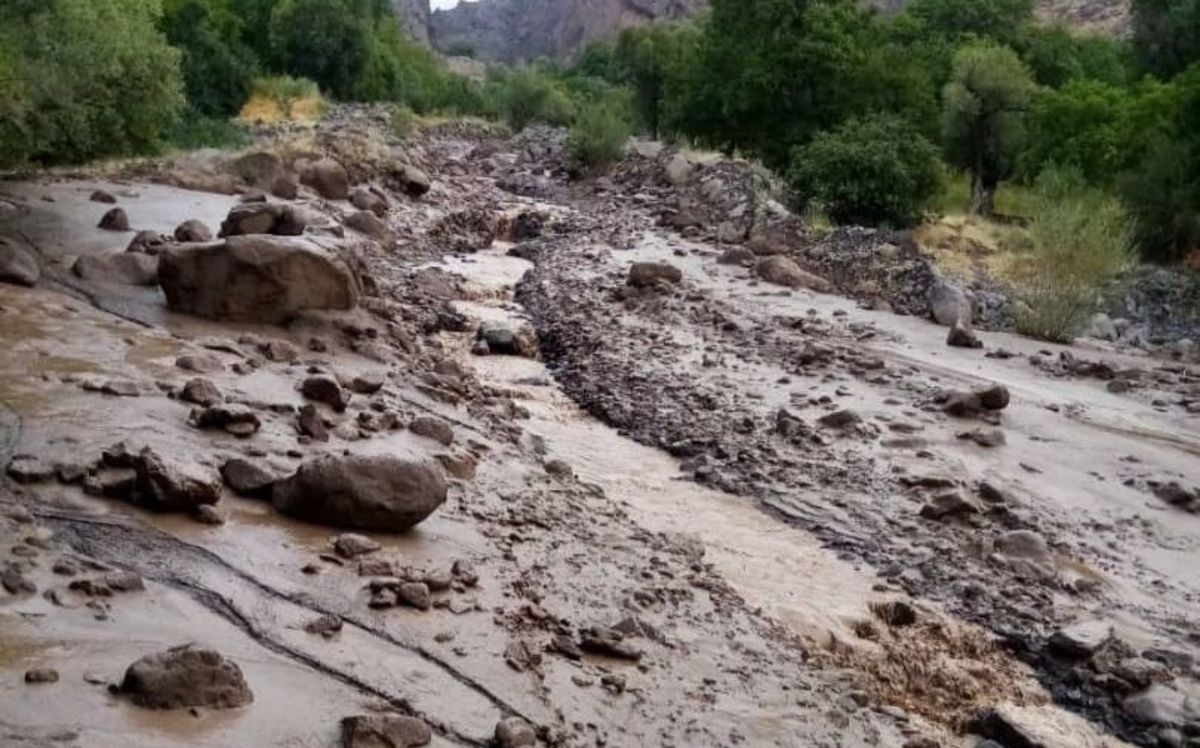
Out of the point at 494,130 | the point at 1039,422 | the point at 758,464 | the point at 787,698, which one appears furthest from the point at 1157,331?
the point at 494,130

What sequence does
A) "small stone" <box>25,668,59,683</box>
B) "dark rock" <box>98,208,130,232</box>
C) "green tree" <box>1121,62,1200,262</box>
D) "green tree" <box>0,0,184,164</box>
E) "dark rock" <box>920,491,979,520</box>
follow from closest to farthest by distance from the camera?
"small stone" <box>25,668,59,683</box> < "dark rock" <box>920,491,979,520</box> < "green tree" <box>0,0,184,164</box> < "dark rock" <box>98,208,130,232</box> < "green tree" <box>1121,62,1200,262</box>

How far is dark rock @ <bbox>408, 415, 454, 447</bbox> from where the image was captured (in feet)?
28.5

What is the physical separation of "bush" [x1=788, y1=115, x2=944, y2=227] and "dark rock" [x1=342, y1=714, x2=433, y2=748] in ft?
61.8

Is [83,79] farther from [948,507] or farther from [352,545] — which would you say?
[948,507]

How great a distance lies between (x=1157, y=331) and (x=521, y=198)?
14.4 metres

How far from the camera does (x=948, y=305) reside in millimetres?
15852

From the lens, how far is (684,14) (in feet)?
392

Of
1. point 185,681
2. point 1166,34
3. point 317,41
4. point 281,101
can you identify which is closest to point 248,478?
point 185,681

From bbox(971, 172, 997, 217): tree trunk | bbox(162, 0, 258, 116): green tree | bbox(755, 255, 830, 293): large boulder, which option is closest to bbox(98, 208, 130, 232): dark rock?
bbox(755, 255, 830, 293): large boulder

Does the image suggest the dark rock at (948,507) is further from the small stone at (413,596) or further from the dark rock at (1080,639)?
the small stone at (413,596)

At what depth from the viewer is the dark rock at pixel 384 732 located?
4555 mm

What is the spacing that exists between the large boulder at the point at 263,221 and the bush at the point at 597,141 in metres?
17.8

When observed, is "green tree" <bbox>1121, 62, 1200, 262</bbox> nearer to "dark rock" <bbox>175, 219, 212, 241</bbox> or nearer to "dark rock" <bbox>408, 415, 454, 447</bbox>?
"dark rock" <bbox>175, 219, 212, 241</bbox>

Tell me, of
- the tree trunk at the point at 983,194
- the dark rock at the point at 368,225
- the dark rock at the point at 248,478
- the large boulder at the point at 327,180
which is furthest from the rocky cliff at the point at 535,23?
the dark rock at the point at 248,478
